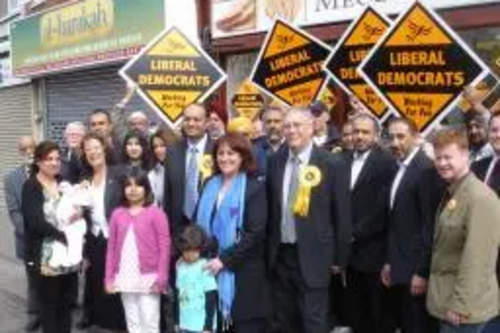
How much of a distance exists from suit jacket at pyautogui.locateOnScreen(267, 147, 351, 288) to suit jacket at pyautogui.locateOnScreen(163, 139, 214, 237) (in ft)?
3.77

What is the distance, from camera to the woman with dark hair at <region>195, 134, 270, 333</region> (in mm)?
5941

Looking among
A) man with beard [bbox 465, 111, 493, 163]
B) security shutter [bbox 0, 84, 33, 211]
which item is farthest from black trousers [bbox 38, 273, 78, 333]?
security shutter [bbox 0, 84, 33, 211]

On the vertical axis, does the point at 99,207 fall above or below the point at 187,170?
below

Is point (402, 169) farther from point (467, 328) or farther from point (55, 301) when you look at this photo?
point (55, 301)

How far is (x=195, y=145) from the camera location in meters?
7.04

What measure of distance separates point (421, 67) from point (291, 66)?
6.18 feet

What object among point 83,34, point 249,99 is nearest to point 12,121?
point 83,34

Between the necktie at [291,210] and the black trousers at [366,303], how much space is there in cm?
80

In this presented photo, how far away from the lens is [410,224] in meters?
5.78

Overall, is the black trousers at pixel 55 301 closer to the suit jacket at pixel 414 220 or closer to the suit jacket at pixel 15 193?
the suit jacket at pixel 15 193

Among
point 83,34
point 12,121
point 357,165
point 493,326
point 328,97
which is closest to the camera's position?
point 493,326

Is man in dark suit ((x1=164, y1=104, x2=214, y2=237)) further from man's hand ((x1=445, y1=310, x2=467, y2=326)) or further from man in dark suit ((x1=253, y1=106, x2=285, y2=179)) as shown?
man's hand ((x1=445, y1=310, x2=467, y2=326))

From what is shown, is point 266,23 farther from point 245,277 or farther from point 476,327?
point 476,327

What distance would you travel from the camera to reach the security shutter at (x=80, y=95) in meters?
16.1
